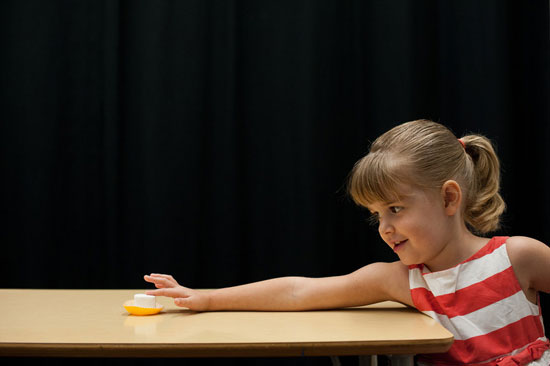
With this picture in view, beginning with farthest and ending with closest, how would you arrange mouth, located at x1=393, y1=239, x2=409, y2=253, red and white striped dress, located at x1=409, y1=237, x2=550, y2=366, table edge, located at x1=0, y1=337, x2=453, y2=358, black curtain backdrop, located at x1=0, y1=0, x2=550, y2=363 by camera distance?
black curtain backdrop, located at x1=0, y1=0, x2=550, y2=363 → mouth, located at x1=393, y1=239, x2=409, y2=253 → red and white striped dress, located at x1=409, y1=237, x2=550, y2=366 → table edge, located at x1=0, y1=337, x2=453, y2=358

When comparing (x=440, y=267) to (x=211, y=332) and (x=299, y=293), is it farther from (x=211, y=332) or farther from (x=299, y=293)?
(x=211, y=332)

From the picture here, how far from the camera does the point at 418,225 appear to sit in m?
0.98

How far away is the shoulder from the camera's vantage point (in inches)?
36.4

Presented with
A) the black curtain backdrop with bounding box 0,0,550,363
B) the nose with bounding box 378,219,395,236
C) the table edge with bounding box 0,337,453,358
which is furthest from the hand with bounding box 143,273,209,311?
the black curtain backdrop with bounding box 0,0,550,363

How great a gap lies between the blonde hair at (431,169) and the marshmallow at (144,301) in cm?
44

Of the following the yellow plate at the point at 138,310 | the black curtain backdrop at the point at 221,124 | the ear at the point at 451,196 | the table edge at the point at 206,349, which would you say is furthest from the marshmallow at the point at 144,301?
the black curtain backdrop at the point at 221,124

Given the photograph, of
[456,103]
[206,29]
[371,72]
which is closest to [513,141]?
[456,103]

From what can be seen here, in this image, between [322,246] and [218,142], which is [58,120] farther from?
[322,246]

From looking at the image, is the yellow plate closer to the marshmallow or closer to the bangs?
the marshmallow

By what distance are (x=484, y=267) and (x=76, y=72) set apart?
1.45m

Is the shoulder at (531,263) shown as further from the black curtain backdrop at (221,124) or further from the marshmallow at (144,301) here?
the black curtain backdrop at (221,124)

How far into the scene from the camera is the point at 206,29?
179cm

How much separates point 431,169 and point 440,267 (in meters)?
0.19

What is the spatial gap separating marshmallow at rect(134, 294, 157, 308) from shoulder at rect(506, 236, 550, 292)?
0.66m
